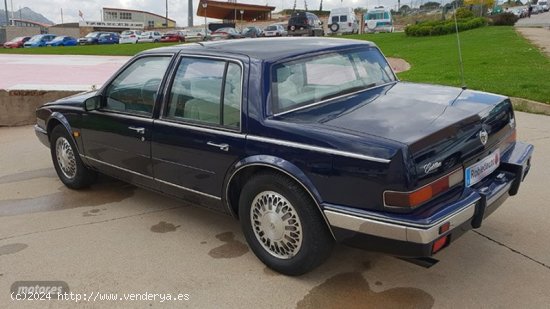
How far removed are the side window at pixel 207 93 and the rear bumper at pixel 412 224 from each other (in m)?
1.05

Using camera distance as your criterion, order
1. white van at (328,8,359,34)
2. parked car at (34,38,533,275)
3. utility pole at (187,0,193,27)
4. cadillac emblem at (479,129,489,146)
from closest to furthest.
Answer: parked car at (34,38,533,275) → cadillac emblem at (479,129,489,146) → white van at (328,8,359,34) → utility pole at (187,0,193,27)

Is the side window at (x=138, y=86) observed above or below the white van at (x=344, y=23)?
below

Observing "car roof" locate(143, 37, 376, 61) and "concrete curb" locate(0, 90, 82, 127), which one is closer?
"car roof" locate(143, 37, 376, 61)

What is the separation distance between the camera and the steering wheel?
402cm

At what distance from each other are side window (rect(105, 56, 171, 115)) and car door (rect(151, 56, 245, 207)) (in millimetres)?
223

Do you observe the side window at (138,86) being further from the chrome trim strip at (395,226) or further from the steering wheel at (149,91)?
the chrome trim strip at (395,226)

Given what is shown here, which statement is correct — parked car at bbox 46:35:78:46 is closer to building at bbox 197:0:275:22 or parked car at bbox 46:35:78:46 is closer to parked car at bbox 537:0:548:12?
building at bbox 197:0:275:22

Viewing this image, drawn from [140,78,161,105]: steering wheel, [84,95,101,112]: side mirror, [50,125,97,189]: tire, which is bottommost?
[50,125,97,189]: tire

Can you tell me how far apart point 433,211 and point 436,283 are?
0.70m

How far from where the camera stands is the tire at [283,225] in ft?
9.95

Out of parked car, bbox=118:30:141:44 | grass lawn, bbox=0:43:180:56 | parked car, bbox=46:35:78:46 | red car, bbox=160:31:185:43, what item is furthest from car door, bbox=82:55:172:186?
parked car, bbox=118:30:141:44

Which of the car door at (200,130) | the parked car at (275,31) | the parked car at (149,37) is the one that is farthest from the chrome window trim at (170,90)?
the parked car at (149,37)

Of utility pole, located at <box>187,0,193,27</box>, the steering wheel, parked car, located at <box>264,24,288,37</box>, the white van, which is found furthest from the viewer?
utility pole, located at <box>187,0,193,27</box>

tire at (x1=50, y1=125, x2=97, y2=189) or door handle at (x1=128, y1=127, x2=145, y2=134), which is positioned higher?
door handle at (x1=128, y1=127, x2=145, y2=134)
